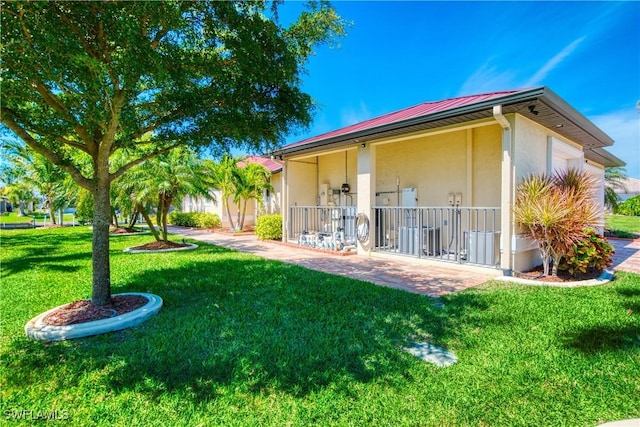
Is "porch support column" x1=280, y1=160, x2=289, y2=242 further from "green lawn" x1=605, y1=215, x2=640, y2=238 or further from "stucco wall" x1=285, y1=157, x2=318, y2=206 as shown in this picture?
"green lawn" x1=605, y1=215, x2=640, y2=238

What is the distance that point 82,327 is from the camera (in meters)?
4.18

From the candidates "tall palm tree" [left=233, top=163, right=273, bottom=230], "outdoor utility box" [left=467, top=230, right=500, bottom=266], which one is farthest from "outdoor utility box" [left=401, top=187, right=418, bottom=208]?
"tall palm tree" [left=233, top=163, right=273, bottom=230]

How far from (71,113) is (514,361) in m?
6.76

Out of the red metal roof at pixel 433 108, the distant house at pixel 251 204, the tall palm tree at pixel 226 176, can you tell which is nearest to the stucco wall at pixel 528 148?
the red metal roof at pixel 433 108

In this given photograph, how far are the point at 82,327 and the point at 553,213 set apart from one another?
8.53 m

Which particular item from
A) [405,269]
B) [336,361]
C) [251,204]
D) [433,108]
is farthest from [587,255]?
[251,204]

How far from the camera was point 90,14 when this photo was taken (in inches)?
140

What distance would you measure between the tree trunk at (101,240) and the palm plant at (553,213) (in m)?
8.14

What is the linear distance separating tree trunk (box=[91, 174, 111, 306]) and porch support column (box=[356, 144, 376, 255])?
7260 millimetres

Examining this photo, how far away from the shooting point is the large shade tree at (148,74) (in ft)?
11.3

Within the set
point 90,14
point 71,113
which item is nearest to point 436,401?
point 90,14

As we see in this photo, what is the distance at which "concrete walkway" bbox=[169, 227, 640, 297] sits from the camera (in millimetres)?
6733

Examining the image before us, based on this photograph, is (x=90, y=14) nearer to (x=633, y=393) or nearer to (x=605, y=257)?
(x=633, y=393)

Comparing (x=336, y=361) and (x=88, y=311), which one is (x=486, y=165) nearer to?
(x=336, y=361)
